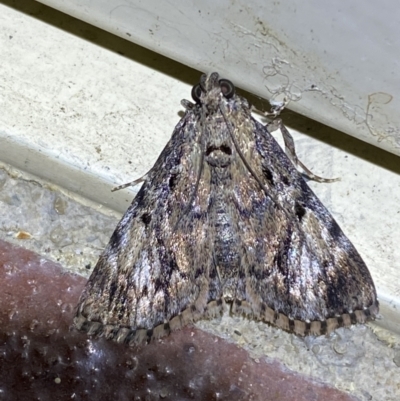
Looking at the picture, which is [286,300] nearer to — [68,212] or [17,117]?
[68,212]

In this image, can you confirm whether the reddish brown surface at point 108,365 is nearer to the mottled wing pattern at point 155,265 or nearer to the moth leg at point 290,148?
the mottled wing pattern at point 155,265

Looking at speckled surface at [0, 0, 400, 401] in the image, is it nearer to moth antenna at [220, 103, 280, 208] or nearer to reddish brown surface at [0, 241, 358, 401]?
reddish brown surface at [0, 241, 358, 401]

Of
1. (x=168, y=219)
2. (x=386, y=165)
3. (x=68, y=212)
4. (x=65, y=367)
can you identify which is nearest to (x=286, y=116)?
(x=386, y=165)

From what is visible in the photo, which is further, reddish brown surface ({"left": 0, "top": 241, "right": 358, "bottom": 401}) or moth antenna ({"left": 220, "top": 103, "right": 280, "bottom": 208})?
moth antenna ({"left": 220, "top": 103, "right": 280, "bottom": 208})

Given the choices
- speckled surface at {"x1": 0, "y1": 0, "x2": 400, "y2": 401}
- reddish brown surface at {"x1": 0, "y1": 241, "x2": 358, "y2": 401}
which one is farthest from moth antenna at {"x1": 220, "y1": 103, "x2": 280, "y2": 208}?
reddish brown surface at {"x1": 0, "y1": 241, "x2": 358, "y2": 401}

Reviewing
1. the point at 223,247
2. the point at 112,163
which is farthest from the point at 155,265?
the point at 112,163

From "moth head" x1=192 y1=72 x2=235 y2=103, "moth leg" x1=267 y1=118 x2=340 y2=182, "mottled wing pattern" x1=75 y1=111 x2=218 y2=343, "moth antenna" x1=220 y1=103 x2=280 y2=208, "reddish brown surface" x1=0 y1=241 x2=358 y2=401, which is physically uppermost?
"moth head" x1=192 y1=72 x2=235 y2=103

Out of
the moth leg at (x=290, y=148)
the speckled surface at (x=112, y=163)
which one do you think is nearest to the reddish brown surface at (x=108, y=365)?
the speckled surface at (x=112, y=163)
